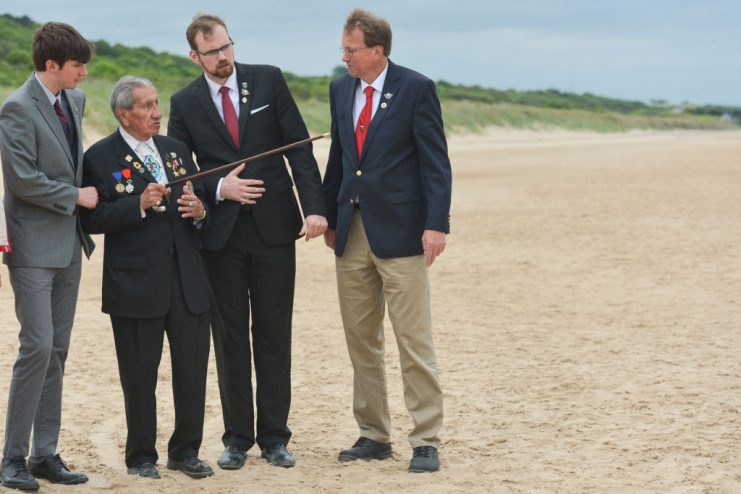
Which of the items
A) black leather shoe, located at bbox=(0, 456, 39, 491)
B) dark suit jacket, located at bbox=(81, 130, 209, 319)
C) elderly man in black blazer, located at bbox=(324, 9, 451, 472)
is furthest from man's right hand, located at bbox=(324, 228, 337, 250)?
black leather shoe, located at bbox=(0, 456, 39, 491)

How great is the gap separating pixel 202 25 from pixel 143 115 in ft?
1.74

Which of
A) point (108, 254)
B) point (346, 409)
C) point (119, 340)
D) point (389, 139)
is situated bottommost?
point (346, 409)

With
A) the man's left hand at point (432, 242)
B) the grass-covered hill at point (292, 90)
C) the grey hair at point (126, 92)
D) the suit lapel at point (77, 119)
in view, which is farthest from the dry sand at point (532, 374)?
the grass-covered hill at point (292, 90)

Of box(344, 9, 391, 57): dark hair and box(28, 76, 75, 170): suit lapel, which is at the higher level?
box(344, 9, 391, 57): dark hair

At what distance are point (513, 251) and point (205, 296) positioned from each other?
322 inches

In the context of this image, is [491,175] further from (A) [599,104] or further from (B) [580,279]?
(A) [599,104]

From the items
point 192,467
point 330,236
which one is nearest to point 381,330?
point 330,236

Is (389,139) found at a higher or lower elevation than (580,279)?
higher

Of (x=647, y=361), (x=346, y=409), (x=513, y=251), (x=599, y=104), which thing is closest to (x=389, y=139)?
(x=346, y=409)

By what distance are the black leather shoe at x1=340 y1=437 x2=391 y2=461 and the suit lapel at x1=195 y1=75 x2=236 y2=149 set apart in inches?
62.6

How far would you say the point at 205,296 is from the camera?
5.05m

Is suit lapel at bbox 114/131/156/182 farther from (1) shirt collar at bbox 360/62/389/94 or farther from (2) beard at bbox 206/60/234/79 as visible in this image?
(1) shirt collar at bbox 360/62/389/94

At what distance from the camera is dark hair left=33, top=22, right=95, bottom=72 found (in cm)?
461

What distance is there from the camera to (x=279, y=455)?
5.33 meters
